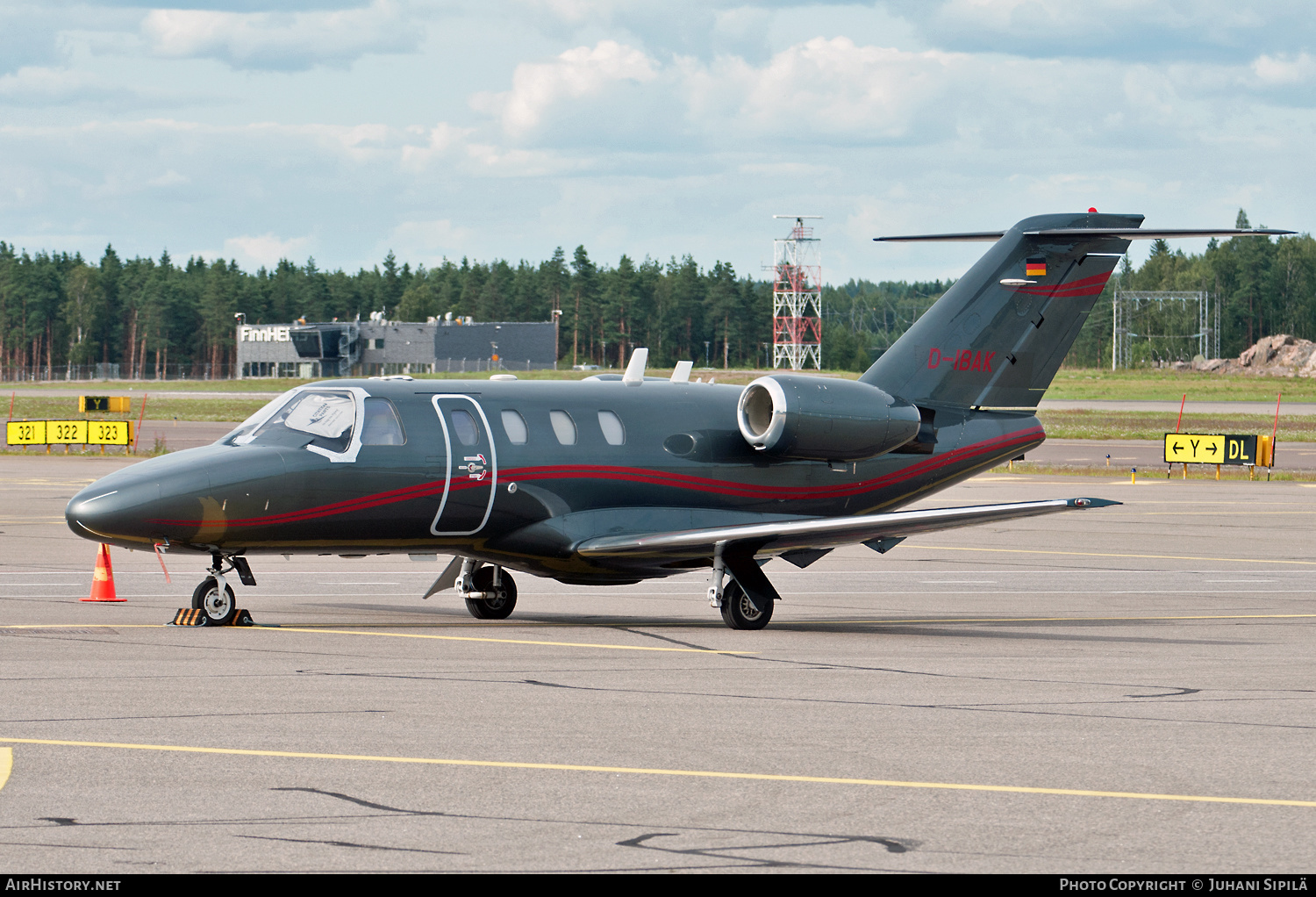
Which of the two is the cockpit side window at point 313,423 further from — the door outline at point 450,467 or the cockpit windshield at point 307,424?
the door outline at point 450,467

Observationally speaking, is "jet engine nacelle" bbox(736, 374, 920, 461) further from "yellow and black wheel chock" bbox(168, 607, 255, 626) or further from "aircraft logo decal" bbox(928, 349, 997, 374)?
"yellow and black wheel chock" bbox(168, 607, 255, 626)

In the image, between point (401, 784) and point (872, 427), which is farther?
point (872, 427)

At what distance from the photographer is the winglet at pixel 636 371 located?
20.3m

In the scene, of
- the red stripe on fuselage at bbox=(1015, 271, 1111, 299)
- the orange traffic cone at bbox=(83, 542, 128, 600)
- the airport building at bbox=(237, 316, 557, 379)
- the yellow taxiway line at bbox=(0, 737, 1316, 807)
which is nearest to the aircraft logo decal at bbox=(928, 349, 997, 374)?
the red stripe on fuselage at bbox=(1015, 271, 1111, 299)

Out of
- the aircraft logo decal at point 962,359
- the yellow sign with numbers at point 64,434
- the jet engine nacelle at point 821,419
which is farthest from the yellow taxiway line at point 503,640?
the yellow sign with numbers at point 64,434

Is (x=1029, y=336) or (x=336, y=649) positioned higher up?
(x=1029, y=336)

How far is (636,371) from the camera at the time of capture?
2053 cm

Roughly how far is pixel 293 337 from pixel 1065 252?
141500 mm

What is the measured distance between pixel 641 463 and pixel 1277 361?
528 ft

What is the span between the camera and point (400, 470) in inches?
696

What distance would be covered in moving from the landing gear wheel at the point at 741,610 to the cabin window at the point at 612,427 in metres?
2.39
